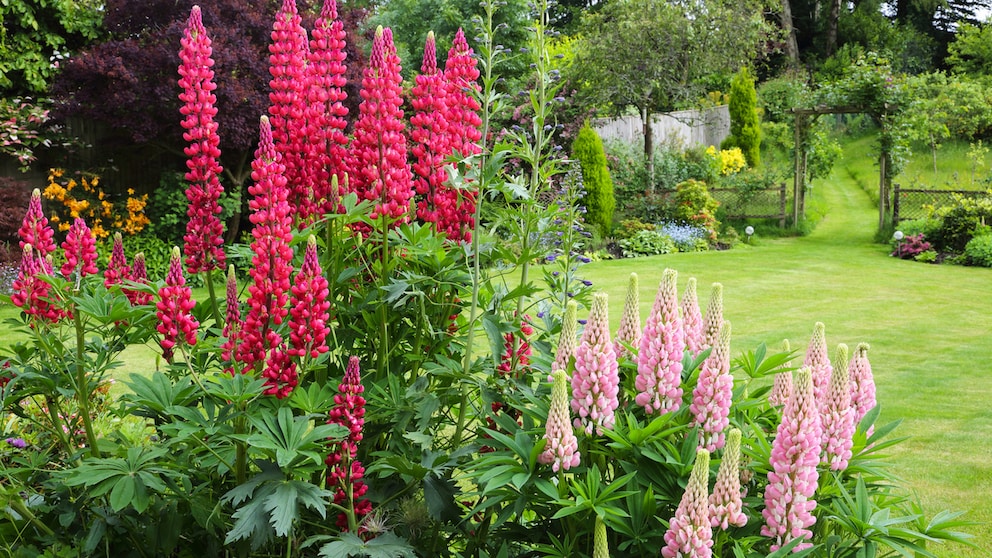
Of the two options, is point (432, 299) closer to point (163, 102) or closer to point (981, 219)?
point (163, 102)

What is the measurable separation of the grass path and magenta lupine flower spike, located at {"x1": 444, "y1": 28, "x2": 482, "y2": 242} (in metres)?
1.35

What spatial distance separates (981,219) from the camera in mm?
12500

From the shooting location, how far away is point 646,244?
1348 cm

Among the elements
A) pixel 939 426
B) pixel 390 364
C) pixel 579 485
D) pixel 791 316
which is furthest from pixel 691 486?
pixel 791 316

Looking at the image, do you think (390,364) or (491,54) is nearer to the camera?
(491,54)

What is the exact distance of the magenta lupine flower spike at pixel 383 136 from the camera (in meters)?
2.27

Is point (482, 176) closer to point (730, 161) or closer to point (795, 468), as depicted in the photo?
point (795, 468)

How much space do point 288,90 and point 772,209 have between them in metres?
15.0

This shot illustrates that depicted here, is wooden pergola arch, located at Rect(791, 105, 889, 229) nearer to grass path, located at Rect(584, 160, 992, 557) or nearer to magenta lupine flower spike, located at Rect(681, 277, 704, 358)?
grass path, located at Rect(584, 160, 992, 557)

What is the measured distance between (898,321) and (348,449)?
7.95 meters

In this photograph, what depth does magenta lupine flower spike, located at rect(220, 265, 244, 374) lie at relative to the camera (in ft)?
6.15

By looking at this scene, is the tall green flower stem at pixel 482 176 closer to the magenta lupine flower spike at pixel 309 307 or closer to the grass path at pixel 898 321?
the magenta lupine flower spike at pixel 309 307

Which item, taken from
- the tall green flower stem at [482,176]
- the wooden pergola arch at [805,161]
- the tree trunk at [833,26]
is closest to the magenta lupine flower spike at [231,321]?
the tall green flower stem at [482,176]

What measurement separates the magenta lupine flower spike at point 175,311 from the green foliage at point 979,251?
41.5 feet
